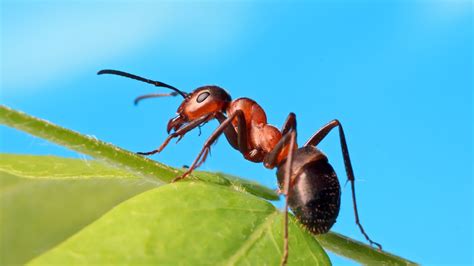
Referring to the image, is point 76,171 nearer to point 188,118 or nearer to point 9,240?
point 9,240

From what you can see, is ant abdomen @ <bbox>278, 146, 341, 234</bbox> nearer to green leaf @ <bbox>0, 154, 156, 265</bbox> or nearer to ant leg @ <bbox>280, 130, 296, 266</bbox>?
ant leg @ <bbox>280, 130, 296, 266</bbox>

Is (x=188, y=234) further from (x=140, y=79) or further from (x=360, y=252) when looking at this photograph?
(x=140, y=79)

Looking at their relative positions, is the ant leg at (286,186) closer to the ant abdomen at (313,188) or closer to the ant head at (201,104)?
the ant abdomen at (313,188)

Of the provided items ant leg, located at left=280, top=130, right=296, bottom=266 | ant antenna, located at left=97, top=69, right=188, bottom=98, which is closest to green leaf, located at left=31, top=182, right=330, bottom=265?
ant leg, located at left=280, top=130, right=296, bottom=266

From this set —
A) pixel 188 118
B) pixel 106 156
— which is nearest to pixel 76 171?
pixel 106 156

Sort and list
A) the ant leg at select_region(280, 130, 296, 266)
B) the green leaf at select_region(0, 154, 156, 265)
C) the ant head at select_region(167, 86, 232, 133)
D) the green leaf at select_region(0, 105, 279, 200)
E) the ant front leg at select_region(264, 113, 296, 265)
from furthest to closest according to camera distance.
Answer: the ant head at select_region(167, 86, 232, 133)
the green leaf at select_region(0, 154, 156, 265)
the ant front leg at select_region(264, 113, 296, 265)
the ant leg at select_region(280, 130, 296, 266)
the green leaf at select_region(0, 105, 279, 200)

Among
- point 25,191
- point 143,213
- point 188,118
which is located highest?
point 188,118

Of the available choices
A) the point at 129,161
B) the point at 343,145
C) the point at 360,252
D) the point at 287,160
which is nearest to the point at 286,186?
the point at 287,160

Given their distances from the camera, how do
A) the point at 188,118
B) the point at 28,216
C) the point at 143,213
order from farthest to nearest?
1. the point at 188,118
2. the point at 28,216
3. the point at 143,213
